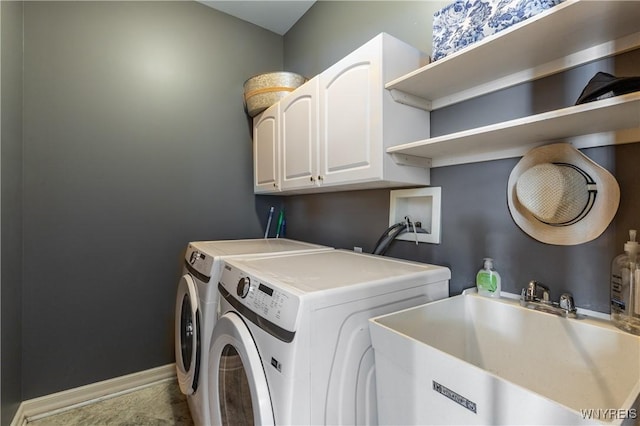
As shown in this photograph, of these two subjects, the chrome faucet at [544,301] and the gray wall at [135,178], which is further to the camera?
the gray wall at [135,178]

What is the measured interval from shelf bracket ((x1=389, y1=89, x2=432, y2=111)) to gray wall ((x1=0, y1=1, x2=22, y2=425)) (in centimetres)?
182

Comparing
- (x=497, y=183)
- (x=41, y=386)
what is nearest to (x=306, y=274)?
(x=497, y=183)

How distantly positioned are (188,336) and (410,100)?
1617 millimetres

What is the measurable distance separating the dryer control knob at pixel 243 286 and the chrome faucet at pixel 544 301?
0.96m

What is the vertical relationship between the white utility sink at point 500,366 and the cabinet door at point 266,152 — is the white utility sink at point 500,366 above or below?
below

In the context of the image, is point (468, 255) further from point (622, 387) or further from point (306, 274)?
point (306, 274)

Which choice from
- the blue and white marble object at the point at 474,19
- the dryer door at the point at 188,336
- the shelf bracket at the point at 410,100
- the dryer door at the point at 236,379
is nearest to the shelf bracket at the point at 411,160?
the shelf bracket at the point at 410,100

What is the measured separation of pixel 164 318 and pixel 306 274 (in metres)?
1.57

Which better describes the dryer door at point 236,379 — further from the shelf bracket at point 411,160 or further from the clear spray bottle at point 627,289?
the clear spray bottle at point 627,289

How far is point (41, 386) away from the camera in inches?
67.6

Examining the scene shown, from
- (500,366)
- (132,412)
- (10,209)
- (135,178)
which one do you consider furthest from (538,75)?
(132,412)

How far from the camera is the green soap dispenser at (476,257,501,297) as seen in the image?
3.59 ft

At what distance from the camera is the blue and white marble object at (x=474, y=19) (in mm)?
908

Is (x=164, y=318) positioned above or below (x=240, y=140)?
below
